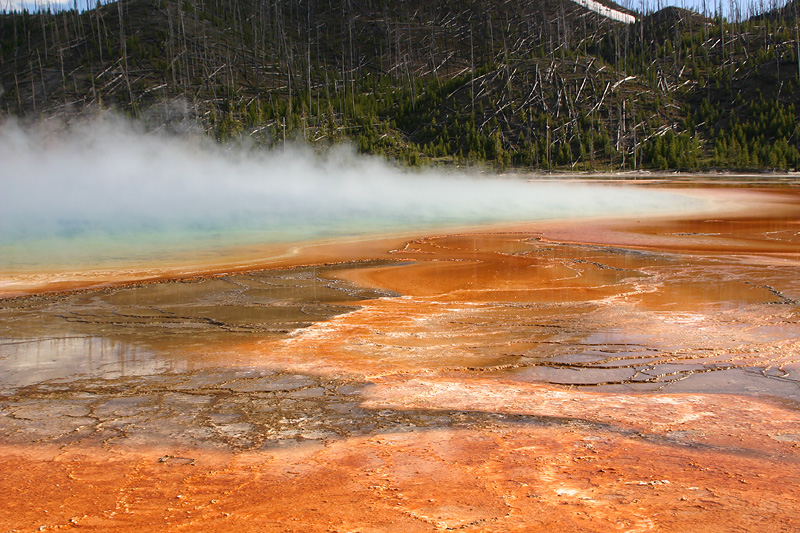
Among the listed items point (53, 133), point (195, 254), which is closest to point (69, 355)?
point (195, 254)

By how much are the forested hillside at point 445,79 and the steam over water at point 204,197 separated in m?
4.87

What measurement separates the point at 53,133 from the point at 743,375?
69.1m

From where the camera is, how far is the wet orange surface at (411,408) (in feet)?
14.3

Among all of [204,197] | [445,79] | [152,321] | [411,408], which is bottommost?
[411,408]

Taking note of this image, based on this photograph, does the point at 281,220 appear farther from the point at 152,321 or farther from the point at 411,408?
the point at 411,408

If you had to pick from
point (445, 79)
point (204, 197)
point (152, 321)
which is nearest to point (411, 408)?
point (152, 321)

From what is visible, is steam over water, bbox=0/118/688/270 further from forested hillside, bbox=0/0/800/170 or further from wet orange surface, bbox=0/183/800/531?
wet orange surface, bbox=0/183/800/531

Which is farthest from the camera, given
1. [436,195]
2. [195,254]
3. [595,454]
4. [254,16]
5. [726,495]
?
[254,16]

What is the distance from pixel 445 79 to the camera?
86.2m

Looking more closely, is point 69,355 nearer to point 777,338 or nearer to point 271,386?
point 271,386

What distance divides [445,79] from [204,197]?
52.3m

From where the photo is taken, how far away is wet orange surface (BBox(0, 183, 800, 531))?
4.36 m

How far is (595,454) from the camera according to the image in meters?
5.14

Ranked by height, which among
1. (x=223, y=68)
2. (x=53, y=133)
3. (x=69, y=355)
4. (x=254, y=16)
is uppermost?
(x=254, y=16)
